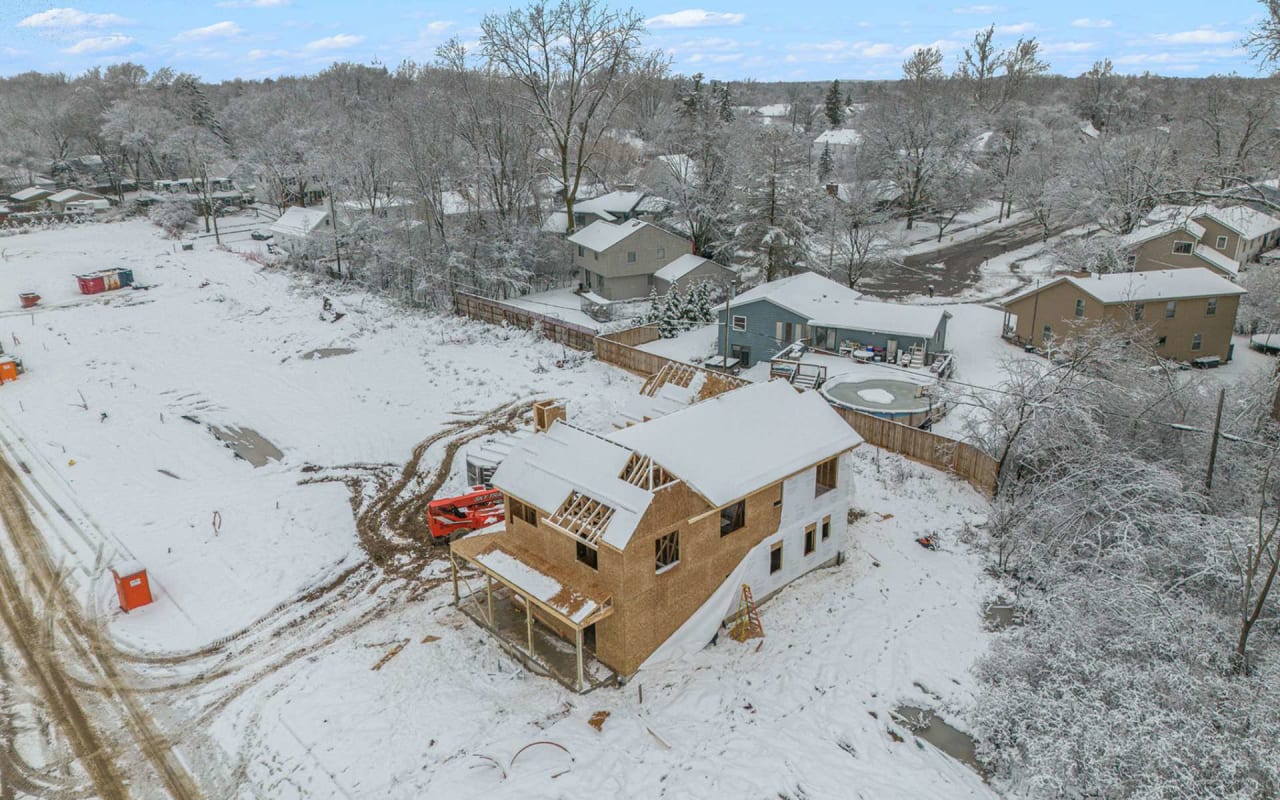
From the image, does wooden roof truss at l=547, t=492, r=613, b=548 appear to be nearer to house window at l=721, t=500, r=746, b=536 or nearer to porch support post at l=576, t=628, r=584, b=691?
porch support post at l=576, t=628, r=584, b=691

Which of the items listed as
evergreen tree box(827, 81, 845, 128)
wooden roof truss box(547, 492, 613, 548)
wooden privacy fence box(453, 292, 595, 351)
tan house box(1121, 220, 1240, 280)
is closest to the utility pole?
wooden roof truss box(547, 492, 613, 548)

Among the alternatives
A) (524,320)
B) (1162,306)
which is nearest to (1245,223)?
(1162,306)

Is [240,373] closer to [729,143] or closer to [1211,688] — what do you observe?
[729,143]

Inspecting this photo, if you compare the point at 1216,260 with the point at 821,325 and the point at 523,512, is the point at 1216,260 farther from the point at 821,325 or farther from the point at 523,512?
the point at 523,512

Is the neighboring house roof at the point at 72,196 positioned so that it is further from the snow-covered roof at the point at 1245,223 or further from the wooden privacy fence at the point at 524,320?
the snow-covered roof at the point at 1245,223

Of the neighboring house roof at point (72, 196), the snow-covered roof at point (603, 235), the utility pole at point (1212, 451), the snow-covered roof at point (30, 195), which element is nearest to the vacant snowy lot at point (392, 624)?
the utility pole at point (1212, 451)
